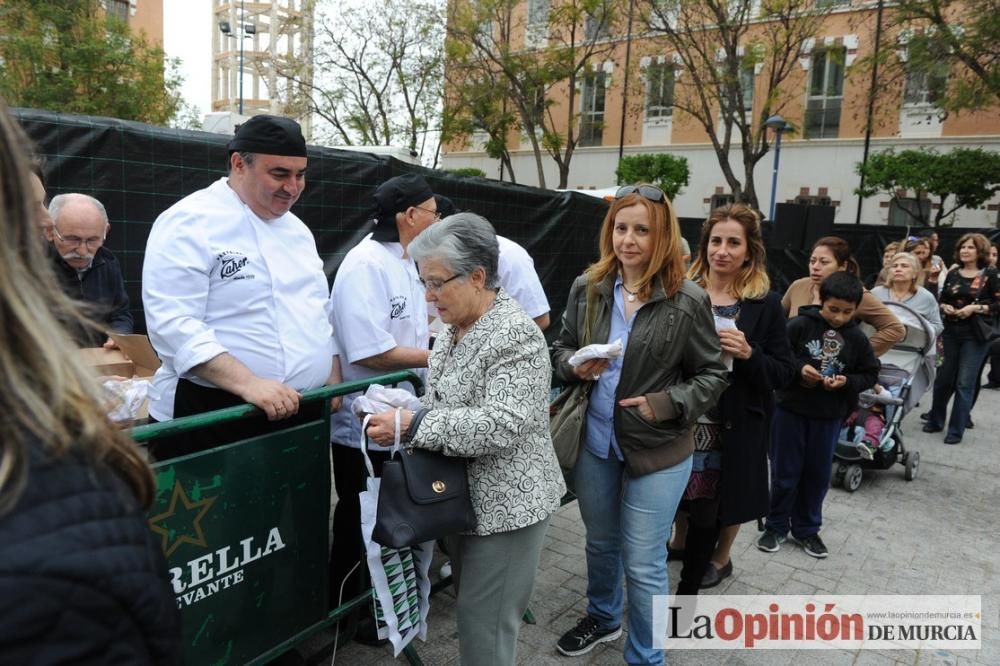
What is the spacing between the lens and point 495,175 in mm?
38531

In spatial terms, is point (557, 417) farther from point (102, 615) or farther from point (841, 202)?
point (841, 202)

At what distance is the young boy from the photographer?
429 cm

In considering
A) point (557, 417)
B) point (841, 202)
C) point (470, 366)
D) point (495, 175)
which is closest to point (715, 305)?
point (557, 417)

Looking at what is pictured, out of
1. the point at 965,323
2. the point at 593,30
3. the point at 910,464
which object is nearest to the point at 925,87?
the point at 593,30

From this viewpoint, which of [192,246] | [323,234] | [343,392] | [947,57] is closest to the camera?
[192,246]

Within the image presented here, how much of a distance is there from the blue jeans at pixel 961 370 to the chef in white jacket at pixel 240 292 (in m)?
6.92

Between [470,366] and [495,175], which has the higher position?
[495,175]

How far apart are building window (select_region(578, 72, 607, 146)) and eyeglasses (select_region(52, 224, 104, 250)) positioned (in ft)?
101

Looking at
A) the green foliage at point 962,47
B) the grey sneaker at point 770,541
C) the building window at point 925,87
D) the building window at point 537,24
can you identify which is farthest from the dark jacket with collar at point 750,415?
the building window at point 537,24

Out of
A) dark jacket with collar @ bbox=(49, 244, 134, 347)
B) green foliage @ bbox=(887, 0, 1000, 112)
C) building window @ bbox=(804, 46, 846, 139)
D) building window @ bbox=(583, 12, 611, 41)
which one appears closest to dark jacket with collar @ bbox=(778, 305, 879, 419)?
dark jacket with collar @ bbox=(49, 244, 134, 347)

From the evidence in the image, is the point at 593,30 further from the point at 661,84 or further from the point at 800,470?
the point at 800,470

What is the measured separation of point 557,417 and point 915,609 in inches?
96.8

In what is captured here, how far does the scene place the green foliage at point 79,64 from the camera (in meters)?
19.7

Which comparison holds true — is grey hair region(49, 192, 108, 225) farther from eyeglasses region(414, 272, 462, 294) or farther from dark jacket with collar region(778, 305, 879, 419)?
dark jacket with collar region(778, 305, 879, 419)
